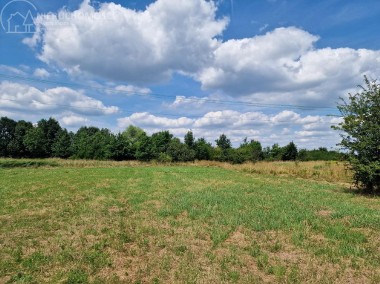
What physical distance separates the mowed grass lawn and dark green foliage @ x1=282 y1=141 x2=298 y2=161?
193 ft

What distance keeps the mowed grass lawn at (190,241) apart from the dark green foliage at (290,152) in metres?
59.0

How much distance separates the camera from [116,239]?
8.09 metres

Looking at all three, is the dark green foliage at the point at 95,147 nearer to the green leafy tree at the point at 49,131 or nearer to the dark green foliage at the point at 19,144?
the green leafy tree at the point at 49,131

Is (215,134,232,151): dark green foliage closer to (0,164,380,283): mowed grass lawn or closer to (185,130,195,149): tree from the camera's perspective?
(185,130,195,149): tree

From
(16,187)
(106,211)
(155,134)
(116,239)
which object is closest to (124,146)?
(155,134)

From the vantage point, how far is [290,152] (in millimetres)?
70500

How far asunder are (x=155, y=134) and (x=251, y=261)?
65.7 m

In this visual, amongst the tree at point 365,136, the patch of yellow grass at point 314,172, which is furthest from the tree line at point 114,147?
the tree at point 365,136

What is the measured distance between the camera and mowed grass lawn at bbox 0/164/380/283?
19.5 ft

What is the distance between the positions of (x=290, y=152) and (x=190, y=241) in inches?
2629

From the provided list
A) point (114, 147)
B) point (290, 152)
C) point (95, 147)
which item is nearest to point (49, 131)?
point (95, 147)

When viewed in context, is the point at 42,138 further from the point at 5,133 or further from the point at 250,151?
the point at 250,151

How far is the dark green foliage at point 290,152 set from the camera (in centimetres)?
7044

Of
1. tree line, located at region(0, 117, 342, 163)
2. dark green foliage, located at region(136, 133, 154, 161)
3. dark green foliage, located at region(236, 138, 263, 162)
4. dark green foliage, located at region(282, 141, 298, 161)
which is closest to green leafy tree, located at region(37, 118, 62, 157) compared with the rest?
tree line, located at region(0, 117, 342, 163)
